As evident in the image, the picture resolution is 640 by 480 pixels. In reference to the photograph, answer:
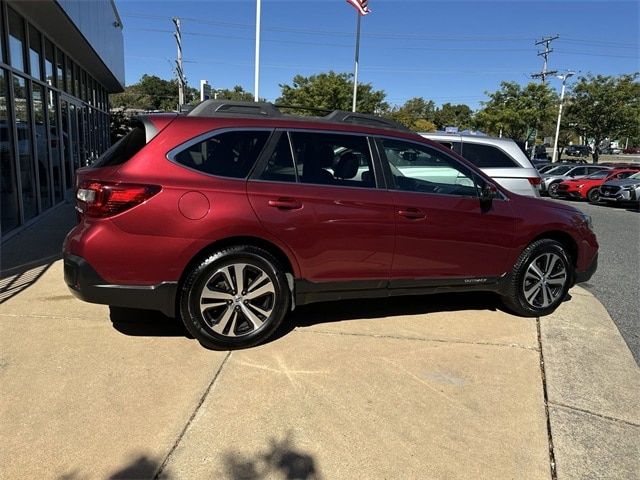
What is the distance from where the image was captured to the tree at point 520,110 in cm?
4062

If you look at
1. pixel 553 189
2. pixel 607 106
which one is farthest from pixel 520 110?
pixel 553 189

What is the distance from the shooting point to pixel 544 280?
4.92 metres

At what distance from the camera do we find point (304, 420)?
3.07 meters

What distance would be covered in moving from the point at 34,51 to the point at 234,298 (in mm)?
8185

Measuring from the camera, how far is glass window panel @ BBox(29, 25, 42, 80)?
9225mm

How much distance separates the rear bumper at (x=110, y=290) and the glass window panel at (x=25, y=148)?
5.66 meters

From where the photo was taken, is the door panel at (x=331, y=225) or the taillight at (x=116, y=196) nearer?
the taillight at (x=116, y=196)

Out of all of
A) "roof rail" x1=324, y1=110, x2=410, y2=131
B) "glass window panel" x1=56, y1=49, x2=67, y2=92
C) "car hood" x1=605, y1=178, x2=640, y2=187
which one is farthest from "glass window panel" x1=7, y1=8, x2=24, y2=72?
"car hood" x1=605, y1=178, x2=640, y2=187

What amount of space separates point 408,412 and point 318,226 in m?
1.47

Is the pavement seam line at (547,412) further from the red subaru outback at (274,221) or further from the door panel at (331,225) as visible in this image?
the door panel at (331,225)

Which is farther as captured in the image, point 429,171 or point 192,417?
point 429,171

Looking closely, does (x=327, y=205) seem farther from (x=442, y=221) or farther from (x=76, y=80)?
(x=76, y=80)

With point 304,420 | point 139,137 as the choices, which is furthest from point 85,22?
point 304,420

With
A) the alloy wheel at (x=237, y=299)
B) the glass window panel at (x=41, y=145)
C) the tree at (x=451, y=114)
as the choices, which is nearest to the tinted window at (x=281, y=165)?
the alloy wheel at (x=237, y=299)
